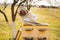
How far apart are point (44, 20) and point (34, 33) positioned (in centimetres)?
32

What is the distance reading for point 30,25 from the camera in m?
3.25

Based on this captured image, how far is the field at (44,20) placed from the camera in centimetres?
332

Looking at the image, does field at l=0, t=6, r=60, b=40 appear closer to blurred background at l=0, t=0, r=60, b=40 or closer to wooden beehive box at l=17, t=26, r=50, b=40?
blurred background at l=0, t=0, r=60, b=40

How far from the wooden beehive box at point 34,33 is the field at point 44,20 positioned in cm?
15

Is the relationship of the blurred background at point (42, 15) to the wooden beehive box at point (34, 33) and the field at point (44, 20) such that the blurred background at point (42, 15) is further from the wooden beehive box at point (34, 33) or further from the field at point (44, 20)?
the wooden beehive box at point (34, 33)

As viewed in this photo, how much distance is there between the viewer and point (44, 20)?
11.3 feet

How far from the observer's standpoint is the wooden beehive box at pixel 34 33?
3.26m

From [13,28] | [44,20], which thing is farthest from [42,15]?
[13,28]

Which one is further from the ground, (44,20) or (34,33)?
(44,20)

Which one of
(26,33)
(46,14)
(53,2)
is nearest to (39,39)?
(26,33)

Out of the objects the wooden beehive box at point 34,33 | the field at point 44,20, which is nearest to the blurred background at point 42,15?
the field at point 44,20

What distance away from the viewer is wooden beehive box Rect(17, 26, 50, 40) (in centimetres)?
326

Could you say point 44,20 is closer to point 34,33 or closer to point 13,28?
point 34,33

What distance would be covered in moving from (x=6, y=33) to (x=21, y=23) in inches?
11.9
